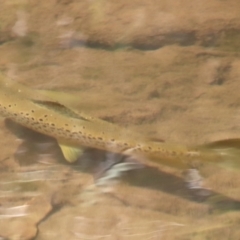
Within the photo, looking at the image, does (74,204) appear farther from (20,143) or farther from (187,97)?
(187,97)

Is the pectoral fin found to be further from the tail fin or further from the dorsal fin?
the tail fin

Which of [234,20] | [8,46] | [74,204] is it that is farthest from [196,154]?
[8,46]

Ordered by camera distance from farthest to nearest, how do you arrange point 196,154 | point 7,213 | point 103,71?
point 103,71
point 7,213
point 196,154

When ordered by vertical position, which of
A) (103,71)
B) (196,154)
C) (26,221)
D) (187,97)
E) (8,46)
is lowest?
(26,221)

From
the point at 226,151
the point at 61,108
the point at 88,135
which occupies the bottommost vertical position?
the point at 226,151

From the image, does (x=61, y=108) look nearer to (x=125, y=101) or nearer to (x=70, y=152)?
(x=70, y=152)

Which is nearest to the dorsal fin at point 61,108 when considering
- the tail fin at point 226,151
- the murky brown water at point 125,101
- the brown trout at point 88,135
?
the brown trout at point 88,135

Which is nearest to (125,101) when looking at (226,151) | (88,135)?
(88,135)
